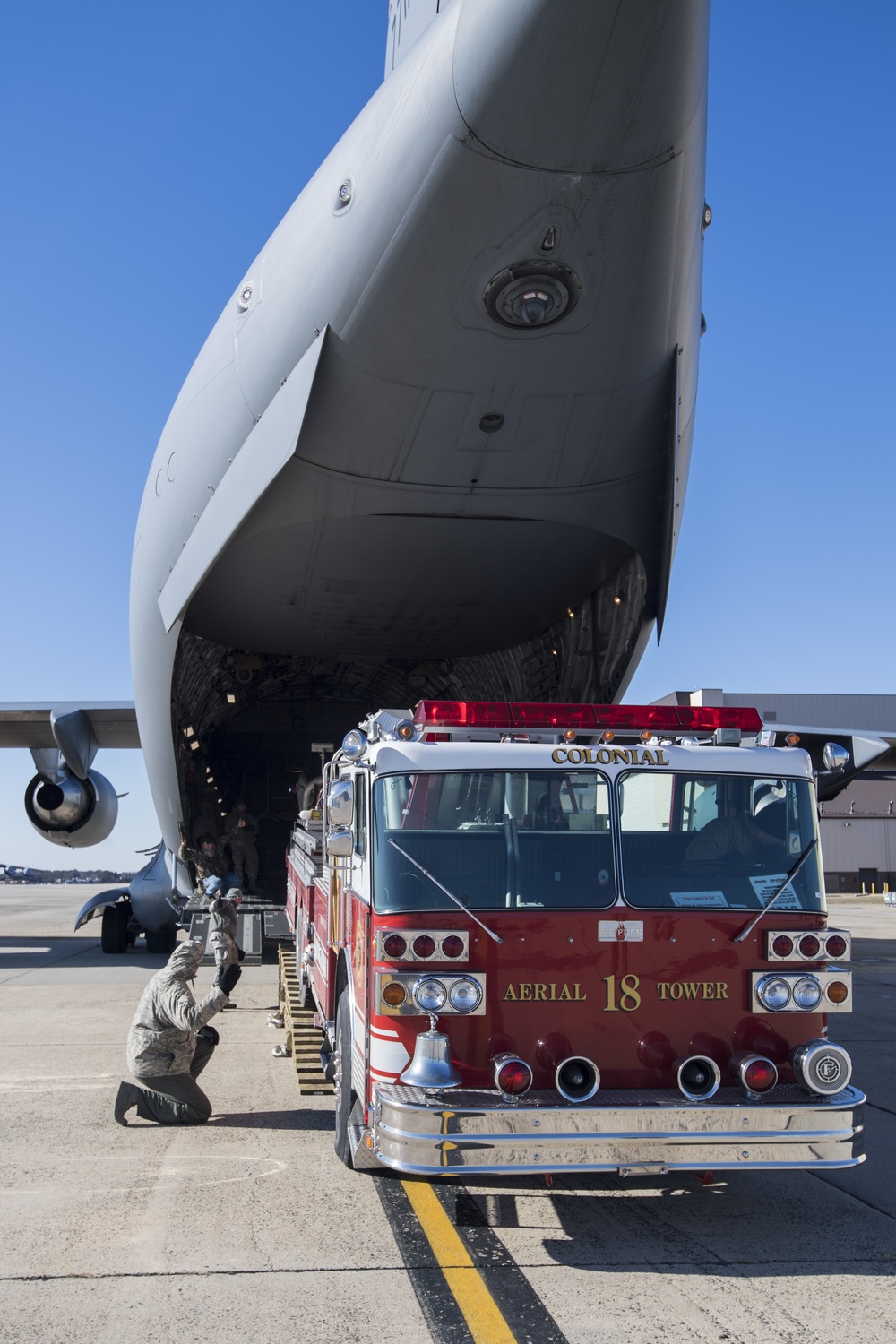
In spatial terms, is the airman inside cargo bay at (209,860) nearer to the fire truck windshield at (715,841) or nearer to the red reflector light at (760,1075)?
the fire truck windshield at (715,841)

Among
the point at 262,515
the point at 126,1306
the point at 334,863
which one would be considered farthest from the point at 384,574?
the point at 126,1306

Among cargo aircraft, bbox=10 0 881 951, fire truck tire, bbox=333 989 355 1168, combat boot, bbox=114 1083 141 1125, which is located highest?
cargo aircraft, bbox=10 0 881 951

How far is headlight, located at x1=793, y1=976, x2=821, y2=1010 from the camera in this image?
5.03 meters

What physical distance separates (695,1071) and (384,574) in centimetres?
673

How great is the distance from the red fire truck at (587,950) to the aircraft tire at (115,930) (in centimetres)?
1523

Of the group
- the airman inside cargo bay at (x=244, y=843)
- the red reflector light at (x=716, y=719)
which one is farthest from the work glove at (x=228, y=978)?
the airman inside cargo bay at (x=244, y=843)

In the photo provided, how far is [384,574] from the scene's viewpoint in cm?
1071

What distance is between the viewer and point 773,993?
16.5ft

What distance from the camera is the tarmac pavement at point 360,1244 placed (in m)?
4.04

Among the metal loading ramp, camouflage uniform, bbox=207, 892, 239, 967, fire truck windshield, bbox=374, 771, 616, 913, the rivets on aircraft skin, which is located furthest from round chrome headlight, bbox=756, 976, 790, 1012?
camouflage uniform, bbox=207, 892, 239, 967

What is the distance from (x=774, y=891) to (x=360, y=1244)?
8.18 ft

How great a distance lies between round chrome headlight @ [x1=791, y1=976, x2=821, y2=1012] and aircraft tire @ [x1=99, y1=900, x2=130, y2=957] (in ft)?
54.5

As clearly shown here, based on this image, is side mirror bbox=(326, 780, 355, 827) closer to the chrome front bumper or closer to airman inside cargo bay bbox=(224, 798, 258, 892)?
the chrome front bumper

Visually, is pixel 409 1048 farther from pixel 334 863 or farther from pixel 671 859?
pixel 334 863
